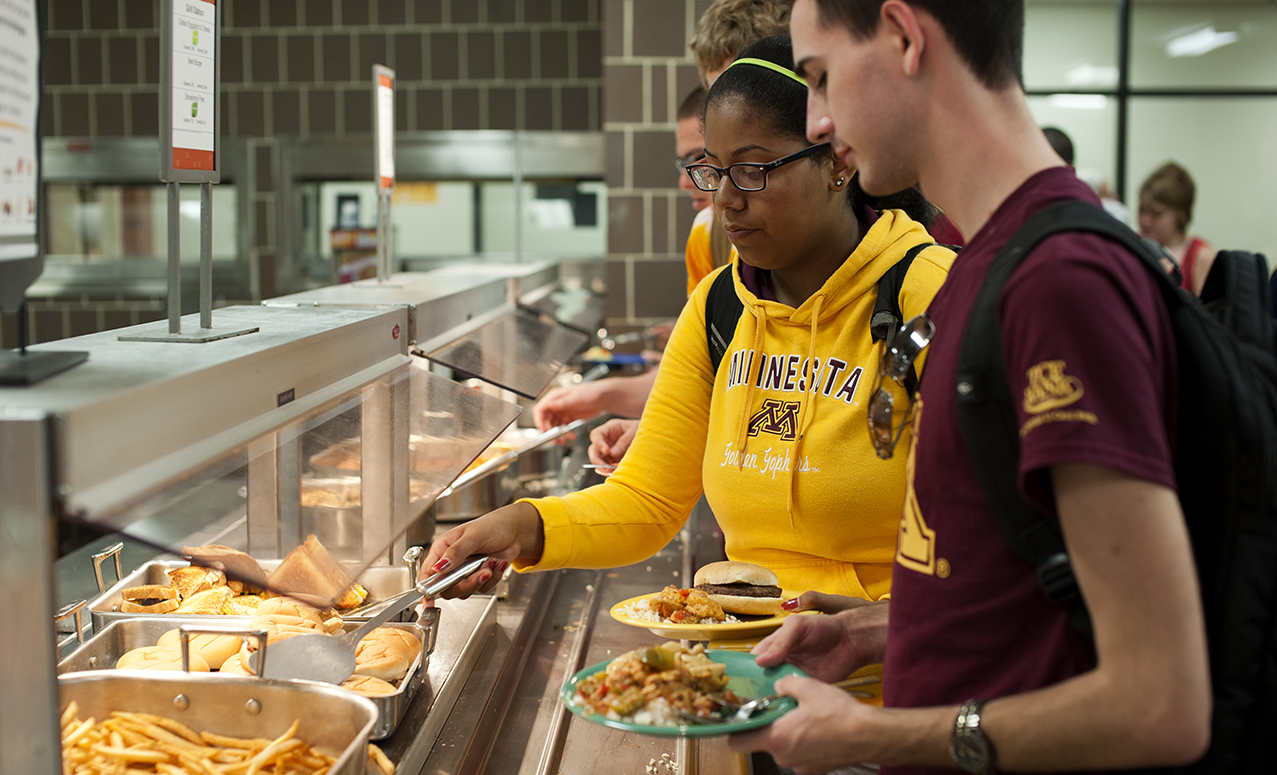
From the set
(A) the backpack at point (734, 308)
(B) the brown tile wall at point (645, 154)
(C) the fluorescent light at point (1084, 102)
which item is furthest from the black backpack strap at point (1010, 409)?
(C) the fluorescent light at point (1084, 102)

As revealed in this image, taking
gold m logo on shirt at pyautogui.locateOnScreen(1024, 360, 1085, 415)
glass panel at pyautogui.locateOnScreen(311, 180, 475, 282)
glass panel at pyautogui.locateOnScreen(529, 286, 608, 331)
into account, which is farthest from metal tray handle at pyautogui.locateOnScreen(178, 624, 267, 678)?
glass panel at pyautogui.locateOnScreen(311, 180, 475, 282)

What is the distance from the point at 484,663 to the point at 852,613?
80 cm

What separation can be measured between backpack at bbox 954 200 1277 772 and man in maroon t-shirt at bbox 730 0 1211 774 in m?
0.02

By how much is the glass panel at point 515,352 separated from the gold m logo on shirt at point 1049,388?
162cm

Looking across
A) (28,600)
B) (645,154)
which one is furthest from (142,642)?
(645,154)

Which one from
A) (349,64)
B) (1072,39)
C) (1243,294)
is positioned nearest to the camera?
(1243,294)

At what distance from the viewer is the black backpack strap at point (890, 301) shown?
1.53m

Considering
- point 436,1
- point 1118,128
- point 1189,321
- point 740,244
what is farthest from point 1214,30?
point 1189,321

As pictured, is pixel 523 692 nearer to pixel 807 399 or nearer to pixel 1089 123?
pixel 807 399

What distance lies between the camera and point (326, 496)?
1.51 meters

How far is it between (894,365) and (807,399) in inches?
17.1

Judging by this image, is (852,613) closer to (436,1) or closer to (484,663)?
(484,663)

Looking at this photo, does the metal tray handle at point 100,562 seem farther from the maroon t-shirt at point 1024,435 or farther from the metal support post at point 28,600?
the maroon t-shirt at point 1024,435

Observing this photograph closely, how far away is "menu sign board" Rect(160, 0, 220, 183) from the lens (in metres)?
1.29
